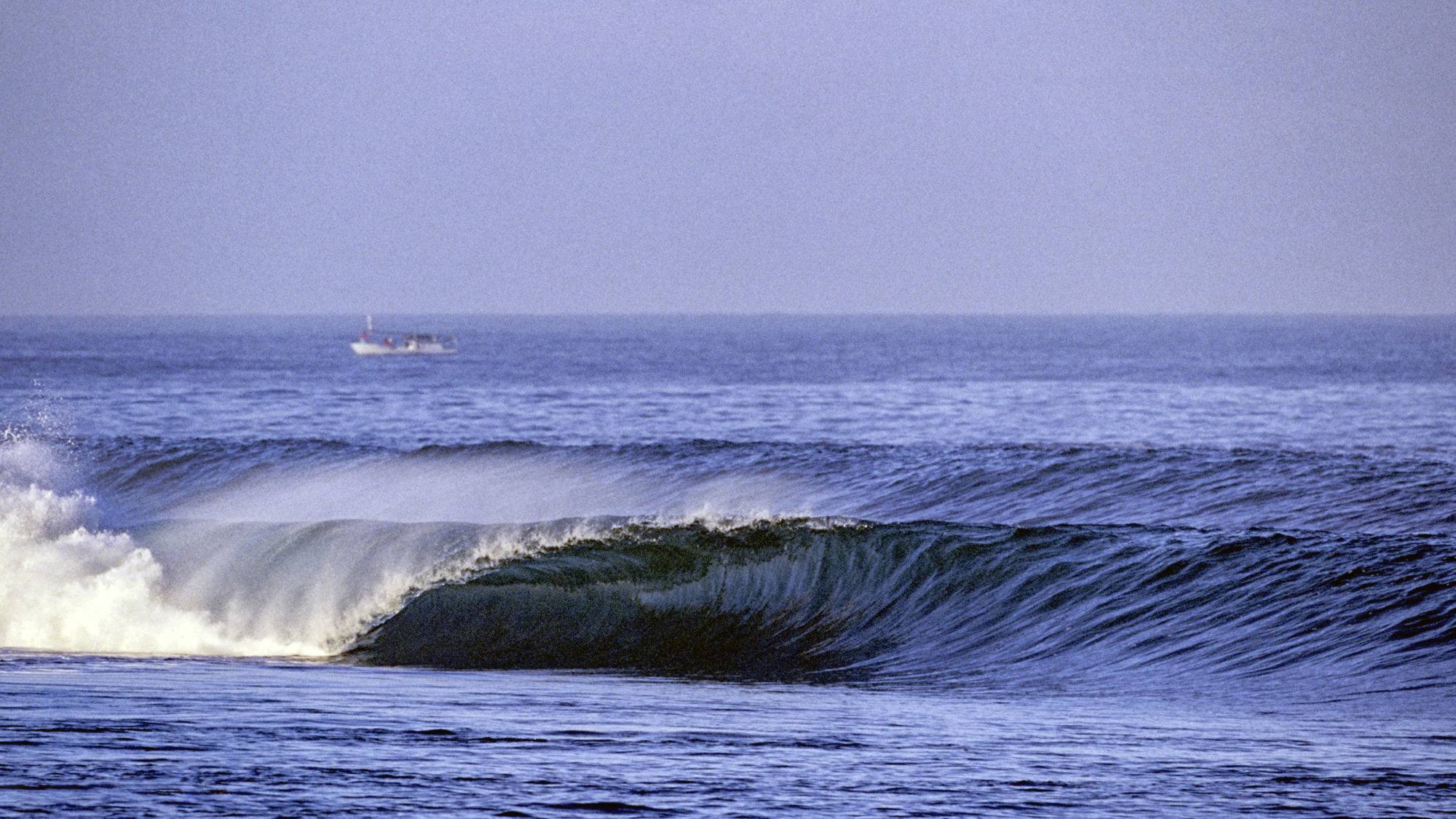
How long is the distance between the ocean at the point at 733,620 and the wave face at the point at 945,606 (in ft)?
0.20

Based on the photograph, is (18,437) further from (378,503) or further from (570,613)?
(570,613)

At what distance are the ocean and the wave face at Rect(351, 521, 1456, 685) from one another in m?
0.06

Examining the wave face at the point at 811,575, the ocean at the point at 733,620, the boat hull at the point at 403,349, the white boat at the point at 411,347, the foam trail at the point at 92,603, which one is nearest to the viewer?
Result: the ocean at the point at 733,620

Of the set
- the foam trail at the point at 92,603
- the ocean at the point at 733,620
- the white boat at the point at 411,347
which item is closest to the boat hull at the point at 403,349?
the white boat at the point at 411,347

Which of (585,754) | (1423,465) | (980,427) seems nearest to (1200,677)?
(585,754)

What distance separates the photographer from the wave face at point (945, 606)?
43.8ft

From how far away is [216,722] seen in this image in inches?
357

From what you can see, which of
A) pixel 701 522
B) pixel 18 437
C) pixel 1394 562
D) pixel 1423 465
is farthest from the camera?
pixel 18 437

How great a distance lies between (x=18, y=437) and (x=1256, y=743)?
83.5 feet

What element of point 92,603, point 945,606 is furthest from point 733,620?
point 92,603

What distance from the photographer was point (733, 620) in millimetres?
16656

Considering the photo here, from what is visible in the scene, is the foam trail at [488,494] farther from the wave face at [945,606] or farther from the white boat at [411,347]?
the white boat at [411,347]

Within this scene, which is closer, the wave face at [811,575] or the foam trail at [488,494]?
the wave face at [811,575]

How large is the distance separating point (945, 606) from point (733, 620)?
2.32 meters
